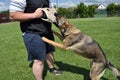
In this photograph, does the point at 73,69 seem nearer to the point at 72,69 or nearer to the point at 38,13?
the point at 72,69

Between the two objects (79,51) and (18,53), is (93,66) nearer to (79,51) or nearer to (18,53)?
(79,51)

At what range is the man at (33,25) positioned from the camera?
5.56m

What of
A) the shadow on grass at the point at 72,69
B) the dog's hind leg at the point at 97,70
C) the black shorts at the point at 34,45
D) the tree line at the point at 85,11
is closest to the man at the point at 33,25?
the black shorts at the point at 34,45

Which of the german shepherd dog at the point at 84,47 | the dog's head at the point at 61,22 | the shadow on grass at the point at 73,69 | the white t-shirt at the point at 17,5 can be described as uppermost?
the white t-shirt at the point at 17,5

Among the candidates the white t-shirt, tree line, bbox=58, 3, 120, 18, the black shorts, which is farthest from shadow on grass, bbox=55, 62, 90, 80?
tree line, bbox=58, 3, 120, 18

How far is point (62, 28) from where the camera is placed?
6410mm

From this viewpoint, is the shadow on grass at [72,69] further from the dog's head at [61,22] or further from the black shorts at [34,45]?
the dog's head at [61,22]

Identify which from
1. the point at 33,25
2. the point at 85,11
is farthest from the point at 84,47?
the point at 85,11

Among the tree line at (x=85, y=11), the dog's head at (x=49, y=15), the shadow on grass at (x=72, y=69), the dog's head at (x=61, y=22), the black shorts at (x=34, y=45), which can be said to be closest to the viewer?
the dog's head at (x=49, y=15)

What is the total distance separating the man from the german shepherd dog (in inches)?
8.5

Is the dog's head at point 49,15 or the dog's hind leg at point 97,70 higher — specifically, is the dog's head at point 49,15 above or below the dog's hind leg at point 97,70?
above

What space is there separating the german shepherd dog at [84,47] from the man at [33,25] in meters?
0.21

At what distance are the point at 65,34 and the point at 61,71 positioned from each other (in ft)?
5.15

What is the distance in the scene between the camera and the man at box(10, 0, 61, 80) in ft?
18.2
